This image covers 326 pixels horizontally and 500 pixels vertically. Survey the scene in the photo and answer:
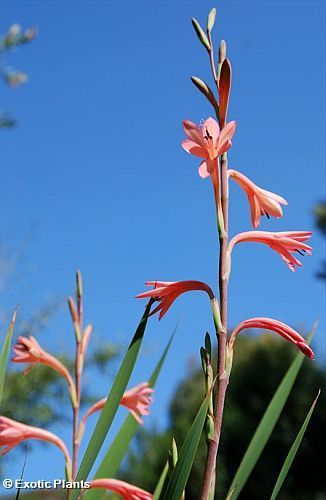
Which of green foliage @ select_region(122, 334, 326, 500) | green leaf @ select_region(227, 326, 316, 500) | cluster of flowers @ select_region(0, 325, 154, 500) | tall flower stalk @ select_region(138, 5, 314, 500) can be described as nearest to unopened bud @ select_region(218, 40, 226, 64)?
tall flower stalk @ select_region(138, 5, 314, 500)

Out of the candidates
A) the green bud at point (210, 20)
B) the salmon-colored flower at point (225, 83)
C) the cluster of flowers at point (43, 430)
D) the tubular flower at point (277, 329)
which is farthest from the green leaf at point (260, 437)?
the green bud at point (210, 20)

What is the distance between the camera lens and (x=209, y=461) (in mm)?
833

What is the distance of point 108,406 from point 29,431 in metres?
0.58

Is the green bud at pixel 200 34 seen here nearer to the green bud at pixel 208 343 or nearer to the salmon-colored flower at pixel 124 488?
the green bud at pixel 208 343

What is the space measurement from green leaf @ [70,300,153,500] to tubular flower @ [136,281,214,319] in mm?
16

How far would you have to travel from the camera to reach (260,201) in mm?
1140

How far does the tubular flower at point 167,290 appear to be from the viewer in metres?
0.99

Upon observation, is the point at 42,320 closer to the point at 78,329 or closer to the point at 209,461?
the point at 78,329

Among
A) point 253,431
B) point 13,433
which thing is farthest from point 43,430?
point 253,431

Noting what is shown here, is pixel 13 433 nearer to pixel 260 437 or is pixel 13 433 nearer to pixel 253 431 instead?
pixel 260 437

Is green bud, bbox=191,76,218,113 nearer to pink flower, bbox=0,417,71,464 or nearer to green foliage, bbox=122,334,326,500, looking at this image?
pink flower, bbox=0,417,71,464

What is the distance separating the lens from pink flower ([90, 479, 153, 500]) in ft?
3.73

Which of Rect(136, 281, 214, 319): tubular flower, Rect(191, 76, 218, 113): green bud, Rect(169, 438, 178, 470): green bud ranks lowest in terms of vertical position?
Rect(169, 438, 178, 470): green bud

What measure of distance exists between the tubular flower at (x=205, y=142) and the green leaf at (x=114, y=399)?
0.20m
